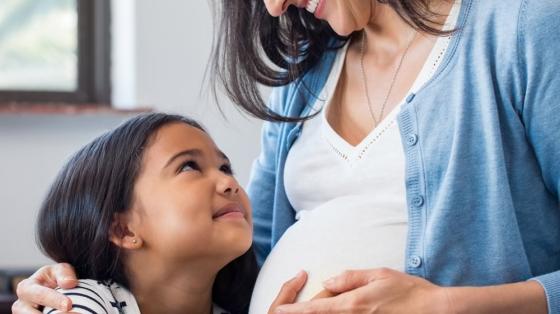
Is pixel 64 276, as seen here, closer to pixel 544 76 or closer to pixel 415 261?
pixel 415 261

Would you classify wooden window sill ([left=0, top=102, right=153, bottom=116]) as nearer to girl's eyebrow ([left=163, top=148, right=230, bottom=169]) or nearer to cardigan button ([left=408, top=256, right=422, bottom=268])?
girl's eyebrow ([left=163, top=148, right=230, bottom=169])

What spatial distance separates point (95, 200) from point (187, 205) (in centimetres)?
15

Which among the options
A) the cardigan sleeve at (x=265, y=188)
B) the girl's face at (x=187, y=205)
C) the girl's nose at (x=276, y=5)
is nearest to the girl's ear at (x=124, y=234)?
the girl's face at (x=187, y=205)

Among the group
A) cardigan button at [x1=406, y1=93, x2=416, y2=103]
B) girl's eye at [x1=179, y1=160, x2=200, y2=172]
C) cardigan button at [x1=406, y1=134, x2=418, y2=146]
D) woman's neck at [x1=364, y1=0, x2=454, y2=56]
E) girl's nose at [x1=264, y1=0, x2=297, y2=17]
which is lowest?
girl's eye at [x1=179, y1=160, x2=200, y2=172]

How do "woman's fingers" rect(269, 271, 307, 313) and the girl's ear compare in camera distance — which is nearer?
"woman's fingers" rect(269, 271, 307, 313)

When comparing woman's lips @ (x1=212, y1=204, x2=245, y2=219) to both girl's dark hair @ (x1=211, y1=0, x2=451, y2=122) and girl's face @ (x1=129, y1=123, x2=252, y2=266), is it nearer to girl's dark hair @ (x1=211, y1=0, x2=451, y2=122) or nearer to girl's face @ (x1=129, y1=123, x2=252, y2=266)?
girl's face @ (x1=129, y1=123, x2=252, y2=266)

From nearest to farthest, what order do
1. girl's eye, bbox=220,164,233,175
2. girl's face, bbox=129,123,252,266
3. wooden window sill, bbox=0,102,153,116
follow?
1. girl's face, bbox=129,123,252,266
2. girl's eye, bbox=220,164,233,175
3. wooden window sill, bbox=0,102,153,116

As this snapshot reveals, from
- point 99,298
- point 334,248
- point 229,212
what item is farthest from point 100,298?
point 334,248

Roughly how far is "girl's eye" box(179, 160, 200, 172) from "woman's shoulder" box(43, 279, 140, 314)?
201 mm

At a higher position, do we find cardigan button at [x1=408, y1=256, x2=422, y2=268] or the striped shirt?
cardigan button at [x1=408, y1=256, x2=422, y2=268]

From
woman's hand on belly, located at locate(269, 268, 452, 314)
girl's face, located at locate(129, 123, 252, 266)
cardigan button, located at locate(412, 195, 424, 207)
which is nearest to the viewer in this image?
woman's hand on belly, located at locate(269, 268, 452, 314)

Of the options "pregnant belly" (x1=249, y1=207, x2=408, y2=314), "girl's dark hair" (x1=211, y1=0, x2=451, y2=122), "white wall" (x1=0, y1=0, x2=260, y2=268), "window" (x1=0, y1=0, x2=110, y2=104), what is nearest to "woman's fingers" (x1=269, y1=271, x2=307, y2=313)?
"pregnant belly" (x1=249, y1=207, x2=408, y2=314)

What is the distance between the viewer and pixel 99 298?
3.91ft

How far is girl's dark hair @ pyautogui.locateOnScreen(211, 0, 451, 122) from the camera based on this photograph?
1.42m
